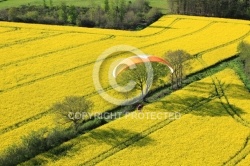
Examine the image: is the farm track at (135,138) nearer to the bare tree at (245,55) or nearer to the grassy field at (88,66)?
the grassy field at (88,66)

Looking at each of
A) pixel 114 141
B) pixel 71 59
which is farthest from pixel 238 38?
pixel 114 141

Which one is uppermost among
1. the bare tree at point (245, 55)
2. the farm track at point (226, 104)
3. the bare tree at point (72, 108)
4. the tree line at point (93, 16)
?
the tree line at point (93, 16)

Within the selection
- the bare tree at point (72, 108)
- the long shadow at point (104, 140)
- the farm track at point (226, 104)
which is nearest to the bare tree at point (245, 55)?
the farm track at point (226, 104)

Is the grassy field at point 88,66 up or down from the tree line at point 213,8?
down

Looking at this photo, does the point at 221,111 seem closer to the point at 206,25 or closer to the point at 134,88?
the point at 134,88

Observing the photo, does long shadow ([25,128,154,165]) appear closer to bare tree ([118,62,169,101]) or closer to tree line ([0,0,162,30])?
bare tree ([118,62,169,101])

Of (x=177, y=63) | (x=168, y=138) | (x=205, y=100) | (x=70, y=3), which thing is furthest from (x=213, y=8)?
(x=168, y=138)

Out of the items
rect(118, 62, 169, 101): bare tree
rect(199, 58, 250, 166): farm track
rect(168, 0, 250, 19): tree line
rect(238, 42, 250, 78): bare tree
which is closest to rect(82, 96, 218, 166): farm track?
rect(199, 58, 250, 166): farm track

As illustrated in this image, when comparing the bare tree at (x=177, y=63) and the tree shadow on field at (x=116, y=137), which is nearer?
the tree shadow on field at (x=116, y=137)
